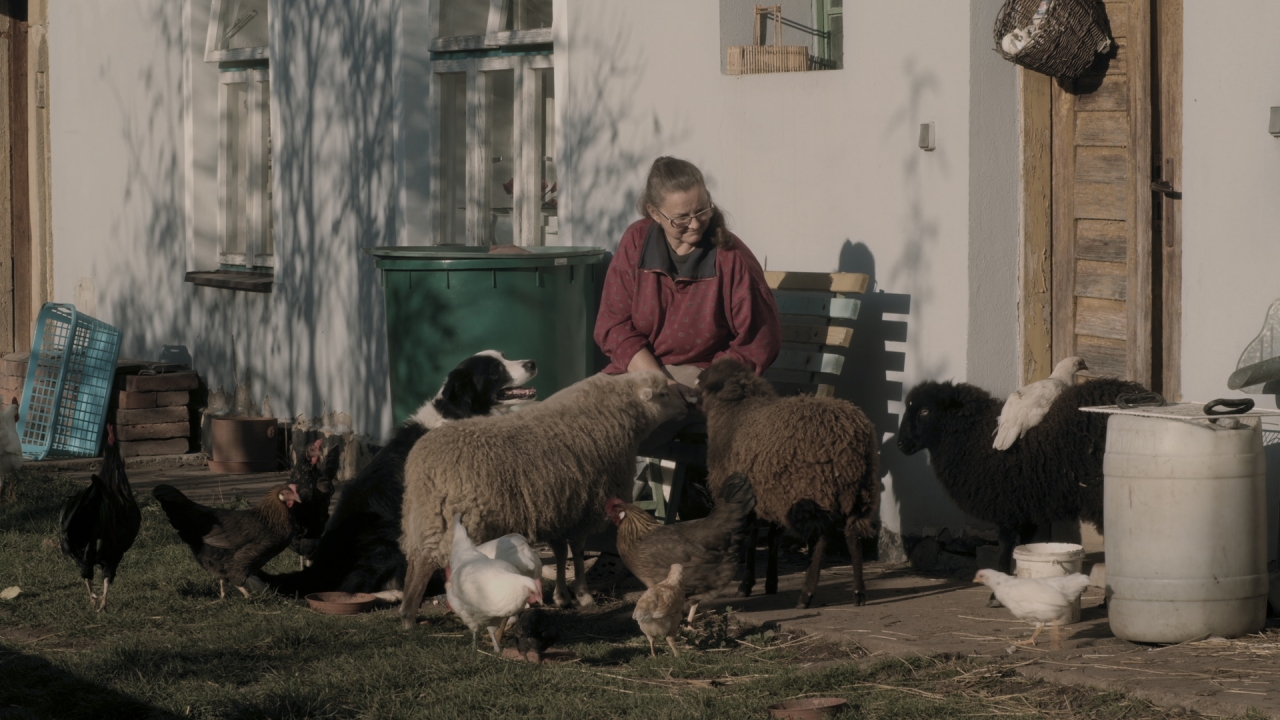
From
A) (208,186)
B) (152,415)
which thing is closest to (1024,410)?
(152,415)

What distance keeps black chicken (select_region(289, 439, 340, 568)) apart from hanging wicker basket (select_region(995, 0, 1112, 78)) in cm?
348

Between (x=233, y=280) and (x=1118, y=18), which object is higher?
(x=1118, y=18)

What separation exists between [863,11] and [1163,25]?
1369 millimetres

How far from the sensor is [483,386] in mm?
6484

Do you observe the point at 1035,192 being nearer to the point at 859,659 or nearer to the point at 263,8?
the point at 859,659

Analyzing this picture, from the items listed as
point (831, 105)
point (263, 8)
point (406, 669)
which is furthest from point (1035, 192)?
point (263, 8)

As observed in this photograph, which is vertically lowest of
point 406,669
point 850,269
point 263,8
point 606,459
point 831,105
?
point 406,669

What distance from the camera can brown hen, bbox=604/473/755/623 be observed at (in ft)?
17.6

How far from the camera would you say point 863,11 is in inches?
264

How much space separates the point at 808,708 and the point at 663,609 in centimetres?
77

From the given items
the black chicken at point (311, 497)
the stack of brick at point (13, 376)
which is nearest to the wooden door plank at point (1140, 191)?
the black chicken at point (311, 497)

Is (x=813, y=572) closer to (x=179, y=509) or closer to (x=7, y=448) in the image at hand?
(x=179, y=509)

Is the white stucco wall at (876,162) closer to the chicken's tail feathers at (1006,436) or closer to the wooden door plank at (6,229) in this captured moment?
the chicken's tail feathers at (1006,436)

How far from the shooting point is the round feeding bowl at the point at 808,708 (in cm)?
438
